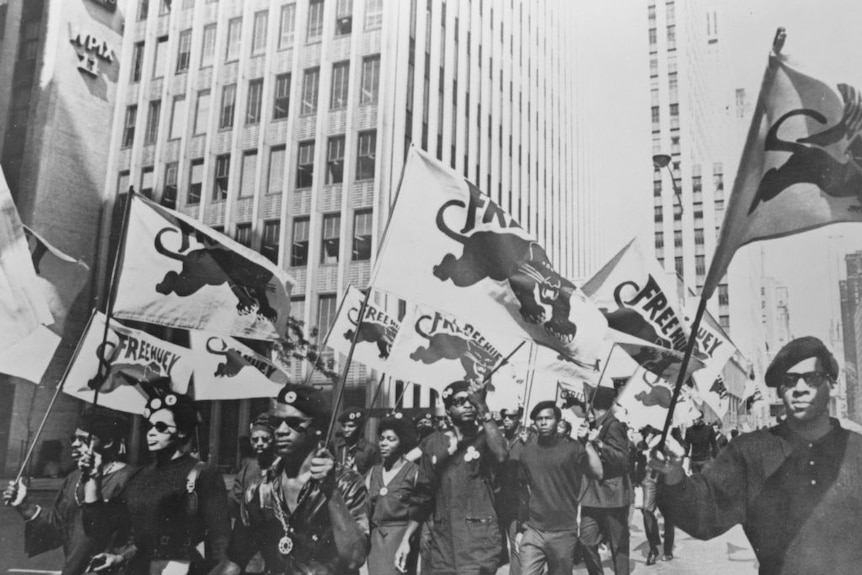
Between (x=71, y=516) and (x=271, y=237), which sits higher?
(x=271, y=237)

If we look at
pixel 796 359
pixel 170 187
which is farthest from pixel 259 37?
pixel 796 359

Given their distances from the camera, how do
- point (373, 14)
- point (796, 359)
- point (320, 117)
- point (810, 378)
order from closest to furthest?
point (810, 378) < point (796, 359) < point (373, 14) < point (320, 117)

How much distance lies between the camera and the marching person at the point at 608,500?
5.89m

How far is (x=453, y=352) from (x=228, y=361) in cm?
194

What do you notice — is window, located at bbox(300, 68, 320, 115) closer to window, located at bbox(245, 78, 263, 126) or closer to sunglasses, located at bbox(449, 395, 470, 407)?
window, located at bbox(245, 78, 263, 126)

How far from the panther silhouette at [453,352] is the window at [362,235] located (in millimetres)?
2889

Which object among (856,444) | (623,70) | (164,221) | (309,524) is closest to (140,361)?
(164,221)

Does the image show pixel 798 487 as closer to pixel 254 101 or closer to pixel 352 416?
pixel 352 416

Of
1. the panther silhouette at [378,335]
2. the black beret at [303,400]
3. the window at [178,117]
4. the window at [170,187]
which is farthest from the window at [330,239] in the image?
the black beret at [303,400]

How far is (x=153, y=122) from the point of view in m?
9.84

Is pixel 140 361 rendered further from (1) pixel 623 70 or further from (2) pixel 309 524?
(1) pixel 623 70

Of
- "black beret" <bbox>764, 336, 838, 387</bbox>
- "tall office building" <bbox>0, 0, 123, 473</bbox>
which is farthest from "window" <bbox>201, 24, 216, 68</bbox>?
"black beret" <bbox>764, 336, 838, 387</bbox>

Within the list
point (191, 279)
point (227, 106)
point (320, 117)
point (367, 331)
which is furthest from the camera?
point (227, 106)

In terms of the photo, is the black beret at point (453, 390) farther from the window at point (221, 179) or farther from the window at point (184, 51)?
the window at point (184, 51)
